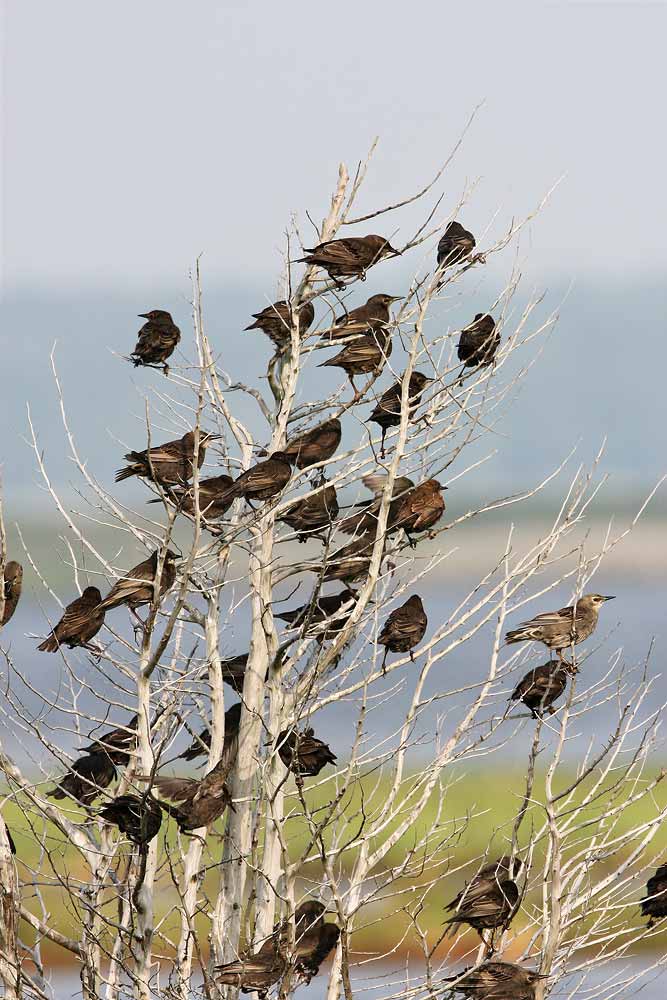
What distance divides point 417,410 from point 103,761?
320cm

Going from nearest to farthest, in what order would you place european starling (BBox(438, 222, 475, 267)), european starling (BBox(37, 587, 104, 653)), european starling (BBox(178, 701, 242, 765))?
1. european starling (BBox(37, 587, 104, 653))
2. european starling (BBox(178, 701, 242, 765))
3. european starling (BBox(438, 222, 475, 267))

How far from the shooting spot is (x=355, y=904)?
7113 millimetres

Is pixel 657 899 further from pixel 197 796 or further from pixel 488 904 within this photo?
pixel 197 796

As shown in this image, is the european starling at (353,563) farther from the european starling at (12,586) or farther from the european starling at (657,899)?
the european starling at (657,899)

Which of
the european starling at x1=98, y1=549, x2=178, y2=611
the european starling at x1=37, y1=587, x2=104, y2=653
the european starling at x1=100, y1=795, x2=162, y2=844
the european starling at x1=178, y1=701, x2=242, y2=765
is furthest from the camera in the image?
the european starling at x1=178, y1=701, x2=242, y2=765

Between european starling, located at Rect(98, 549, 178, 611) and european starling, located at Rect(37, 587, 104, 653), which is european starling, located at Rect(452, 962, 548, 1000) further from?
european starling, located at Rect(37, 587, 104, 653)

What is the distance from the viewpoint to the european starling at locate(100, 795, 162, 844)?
6586 millimetres

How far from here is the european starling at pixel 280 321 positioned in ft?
28.3

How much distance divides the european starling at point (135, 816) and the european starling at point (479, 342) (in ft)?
12.2

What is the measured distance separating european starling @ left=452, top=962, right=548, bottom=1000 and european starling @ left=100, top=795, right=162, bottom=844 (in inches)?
76.8

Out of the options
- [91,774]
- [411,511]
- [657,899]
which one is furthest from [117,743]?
[657,899]

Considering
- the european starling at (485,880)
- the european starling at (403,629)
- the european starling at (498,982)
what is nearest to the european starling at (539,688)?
the european starling at (403,629)

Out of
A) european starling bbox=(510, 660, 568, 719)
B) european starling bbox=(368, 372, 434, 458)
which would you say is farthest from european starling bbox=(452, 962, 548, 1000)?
european starling bbox=(368, 372, 434, 458)

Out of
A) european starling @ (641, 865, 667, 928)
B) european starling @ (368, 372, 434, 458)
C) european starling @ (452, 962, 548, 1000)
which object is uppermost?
european starling @ (368, 372, 434, 458)
